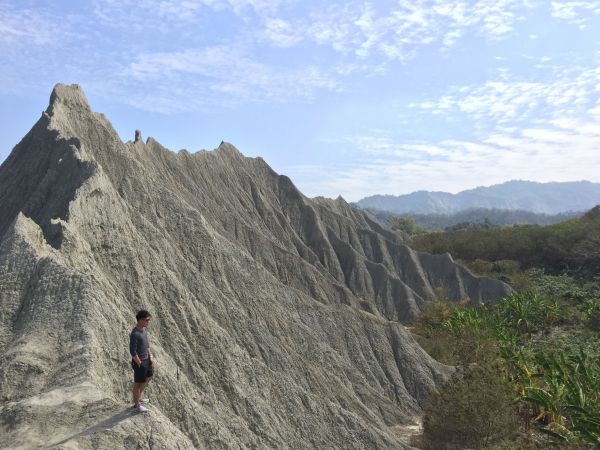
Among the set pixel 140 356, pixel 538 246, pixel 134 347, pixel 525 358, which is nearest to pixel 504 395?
pixel 525 358

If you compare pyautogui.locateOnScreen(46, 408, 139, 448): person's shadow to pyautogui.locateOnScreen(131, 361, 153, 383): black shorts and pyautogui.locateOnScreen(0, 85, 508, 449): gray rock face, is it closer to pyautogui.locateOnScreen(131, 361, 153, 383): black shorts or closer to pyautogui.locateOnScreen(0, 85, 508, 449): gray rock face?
pyautogui.locateOnScreen(0, 85, 508, 449): gray rock face

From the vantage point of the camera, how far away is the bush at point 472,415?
914 inches

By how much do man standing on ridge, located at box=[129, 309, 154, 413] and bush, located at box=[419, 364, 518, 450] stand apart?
656 inches

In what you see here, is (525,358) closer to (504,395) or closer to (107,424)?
(504,395)

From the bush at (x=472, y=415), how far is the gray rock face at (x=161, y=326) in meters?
2.11

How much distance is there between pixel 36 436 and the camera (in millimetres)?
11297

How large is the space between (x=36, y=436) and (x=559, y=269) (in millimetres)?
74886

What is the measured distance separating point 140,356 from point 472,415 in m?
17.5

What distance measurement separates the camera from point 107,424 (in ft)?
36.6

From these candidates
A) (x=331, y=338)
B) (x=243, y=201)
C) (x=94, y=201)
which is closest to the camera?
(x=94, y=201)

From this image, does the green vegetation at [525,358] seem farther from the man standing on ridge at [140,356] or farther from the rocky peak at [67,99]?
the rocky peak at [67,99]

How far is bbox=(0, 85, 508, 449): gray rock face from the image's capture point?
13.7 metres

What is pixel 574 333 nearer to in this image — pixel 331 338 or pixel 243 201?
pixel 331 338

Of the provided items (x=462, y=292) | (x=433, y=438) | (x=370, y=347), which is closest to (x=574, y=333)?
(x=462, y=292)
